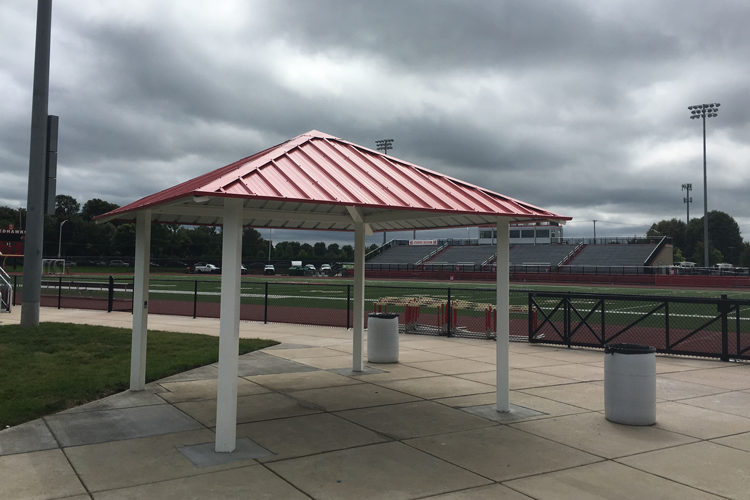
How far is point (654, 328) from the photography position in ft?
66.5

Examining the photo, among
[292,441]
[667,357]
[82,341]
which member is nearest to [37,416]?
[292,441]

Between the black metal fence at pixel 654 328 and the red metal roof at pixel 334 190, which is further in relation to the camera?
the black metal fence at pixel 654 328

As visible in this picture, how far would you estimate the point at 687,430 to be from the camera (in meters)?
7.61

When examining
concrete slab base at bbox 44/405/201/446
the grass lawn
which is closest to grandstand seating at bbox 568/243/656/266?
the grass lawn

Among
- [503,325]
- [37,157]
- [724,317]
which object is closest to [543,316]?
[724,317]

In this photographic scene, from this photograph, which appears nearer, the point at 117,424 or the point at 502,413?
the point at 117,424

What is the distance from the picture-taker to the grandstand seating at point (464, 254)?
93.9 m

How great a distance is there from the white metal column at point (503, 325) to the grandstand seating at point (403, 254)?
290ft

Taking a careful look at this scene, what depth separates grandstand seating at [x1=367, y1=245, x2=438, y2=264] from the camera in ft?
327

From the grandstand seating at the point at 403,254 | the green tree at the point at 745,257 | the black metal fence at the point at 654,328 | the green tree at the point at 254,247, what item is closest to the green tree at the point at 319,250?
the green tree at the point at 254,247

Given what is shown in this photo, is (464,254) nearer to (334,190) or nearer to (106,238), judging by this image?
(106,238)

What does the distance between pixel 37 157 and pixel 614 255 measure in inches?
3322

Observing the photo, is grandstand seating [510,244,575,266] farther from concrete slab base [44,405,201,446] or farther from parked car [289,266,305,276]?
concrete slab base [44,405,201,446]

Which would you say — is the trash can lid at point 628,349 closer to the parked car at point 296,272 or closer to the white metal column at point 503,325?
the white metal column at point 503,325
